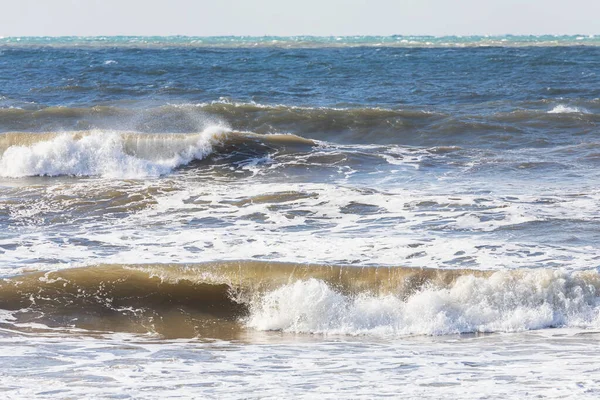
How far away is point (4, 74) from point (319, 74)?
11016 mm

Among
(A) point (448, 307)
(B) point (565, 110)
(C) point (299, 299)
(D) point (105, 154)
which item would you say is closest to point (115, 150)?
(D) point (105, 154)

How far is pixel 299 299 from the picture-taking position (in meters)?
7.74

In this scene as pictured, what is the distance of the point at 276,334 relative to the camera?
7.30 meters

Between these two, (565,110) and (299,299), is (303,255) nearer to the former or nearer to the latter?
(299,299)

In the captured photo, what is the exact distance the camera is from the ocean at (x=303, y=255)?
19.3 ft

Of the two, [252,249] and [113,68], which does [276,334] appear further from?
[113,68]

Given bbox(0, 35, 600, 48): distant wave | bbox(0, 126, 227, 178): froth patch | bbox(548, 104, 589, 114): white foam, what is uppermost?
bbox(0, 35, 600, 48): distant wave

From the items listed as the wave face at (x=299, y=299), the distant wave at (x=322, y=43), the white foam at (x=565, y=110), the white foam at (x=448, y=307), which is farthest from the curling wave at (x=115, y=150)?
the distant wave at (x=322, y=43)

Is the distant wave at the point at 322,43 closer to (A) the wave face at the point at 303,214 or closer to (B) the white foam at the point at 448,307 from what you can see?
(A) the wave face at the point at 303,214

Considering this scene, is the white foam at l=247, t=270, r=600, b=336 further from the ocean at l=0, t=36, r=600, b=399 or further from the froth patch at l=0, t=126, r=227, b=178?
the froth patch at l=0, t=126, r=227, b=178

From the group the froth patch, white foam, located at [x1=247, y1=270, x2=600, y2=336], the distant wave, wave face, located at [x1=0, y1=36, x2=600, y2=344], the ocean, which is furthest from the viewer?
the distant wave

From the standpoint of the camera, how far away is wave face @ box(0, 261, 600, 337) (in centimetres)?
741

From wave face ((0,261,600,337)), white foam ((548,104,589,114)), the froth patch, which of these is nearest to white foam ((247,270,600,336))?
wave face ((0,261,600,337))

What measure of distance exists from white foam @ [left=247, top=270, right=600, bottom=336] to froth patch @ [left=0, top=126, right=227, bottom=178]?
717 centimetres
